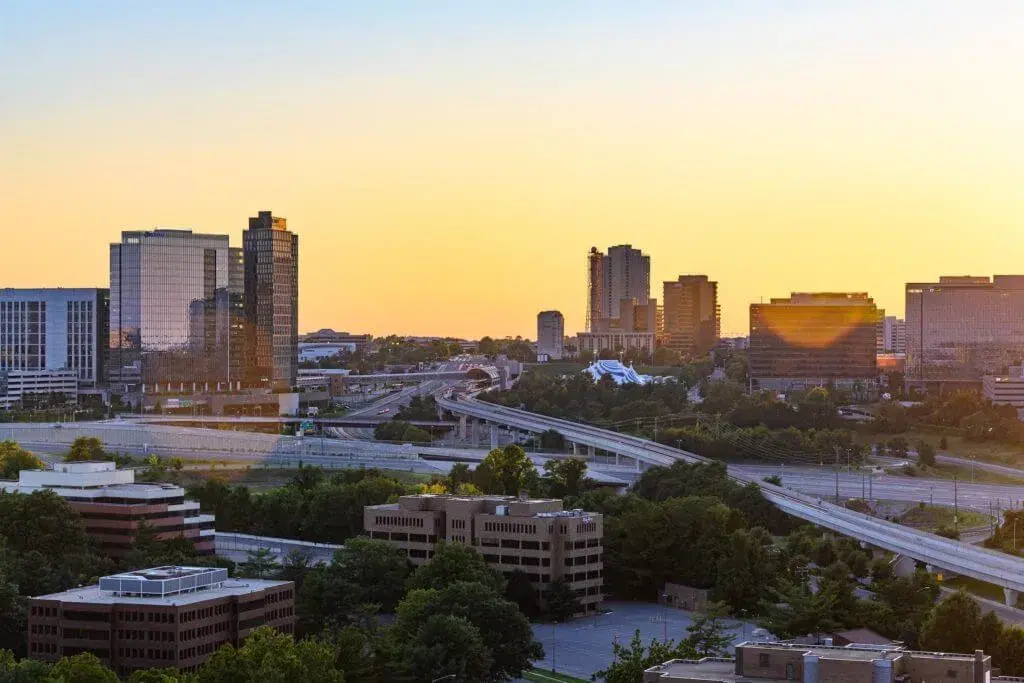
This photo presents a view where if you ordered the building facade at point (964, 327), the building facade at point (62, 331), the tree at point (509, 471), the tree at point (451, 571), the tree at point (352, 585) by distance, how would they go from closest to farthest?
the tree at point (352, 585) → the tree at point (451, 571) → the tree at point (509, 471) → the building facade at point (62, 331) → the building facade at point (964, 327)

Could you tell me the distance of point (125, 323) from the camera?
10838 centimetres

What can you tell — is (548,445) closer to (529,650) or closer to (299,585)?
(299,585)

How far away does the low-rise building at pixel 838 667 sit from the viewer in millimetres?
24406

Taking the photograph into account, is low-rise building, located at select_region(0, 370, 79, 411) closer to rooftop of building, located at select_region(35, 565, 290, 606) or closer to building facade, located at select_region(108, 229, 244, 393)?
building facade, located at select_region(108, 229, 244, 393)

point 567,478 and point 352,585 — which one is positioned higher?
point 567,478

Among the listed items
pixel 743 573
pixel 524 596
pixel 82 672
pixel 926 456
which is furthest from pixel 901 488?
pixel 82 672

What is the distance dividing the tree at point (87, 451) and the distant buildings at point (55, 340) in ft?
138

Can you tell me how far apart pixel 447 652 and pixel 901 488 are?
39.8 metres

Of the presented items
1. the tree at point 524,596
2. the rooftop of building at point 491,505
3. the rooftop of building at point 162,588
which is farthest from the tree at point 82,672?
the rooftop of building at point 491,505

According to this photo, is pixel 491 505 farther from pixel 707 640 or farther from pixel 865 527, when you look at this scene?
pixel 707 640

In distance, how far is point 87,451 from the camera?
76.3 metres

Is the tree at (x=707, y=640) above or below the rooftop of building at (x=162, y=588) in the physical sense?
below

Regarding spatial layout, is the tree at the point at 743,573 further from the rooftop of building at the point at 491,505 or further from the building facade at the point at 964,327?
the building facade at the point at 964,327

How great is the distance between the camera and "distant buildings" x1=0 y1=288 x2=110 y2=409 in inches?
4813
